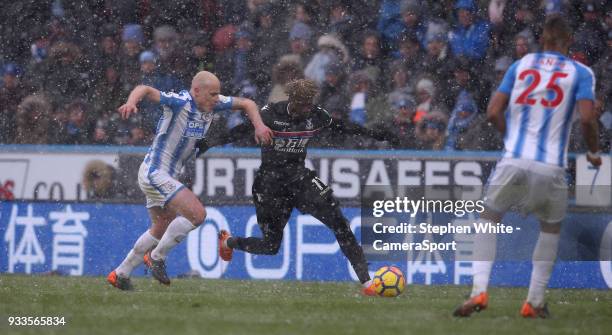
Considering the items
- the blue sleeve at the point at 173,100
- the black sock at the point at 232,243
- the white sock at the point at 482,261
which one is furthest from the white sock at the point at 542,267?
the blue sleeve at the point at 173,100

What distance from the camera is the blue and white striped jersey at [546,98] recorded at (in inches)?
302

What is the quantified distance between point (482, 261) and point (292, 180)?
9.15 ft

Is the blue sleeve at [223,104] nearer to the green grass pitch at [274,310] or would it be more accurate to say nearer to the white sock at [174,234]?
the white sock at [174,234]

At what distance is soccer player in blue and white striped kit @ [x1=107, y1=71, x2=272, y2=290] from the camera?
9.91 meters

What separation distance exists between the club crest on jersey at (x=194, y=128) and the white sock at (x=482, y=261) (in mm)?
3101

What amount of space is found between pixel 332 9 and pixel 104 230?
13.4 feet

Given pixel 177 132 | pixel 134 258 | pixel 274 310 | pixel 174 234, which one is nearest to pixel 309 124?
pixel 177 132

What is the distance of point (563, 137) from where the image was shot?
7.75m

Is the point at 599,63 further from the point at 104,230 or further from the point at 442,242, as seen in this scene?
the point at 104,230

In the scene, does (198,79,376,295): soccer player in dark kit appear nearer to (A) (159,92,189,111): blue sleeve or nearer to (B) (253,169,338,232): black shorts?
(B) (253,169,338,232): black shorts

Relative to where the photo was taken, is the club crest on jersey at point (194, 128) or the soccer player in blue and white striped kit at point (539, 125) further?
the club crest on jersey at point (194, 128)

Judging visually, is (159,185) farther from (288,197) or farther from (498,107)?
(498,107)

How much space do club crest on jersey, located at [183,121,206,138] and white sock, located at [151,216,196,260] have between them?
748 mm

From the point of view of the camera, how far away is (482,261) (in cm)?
784
